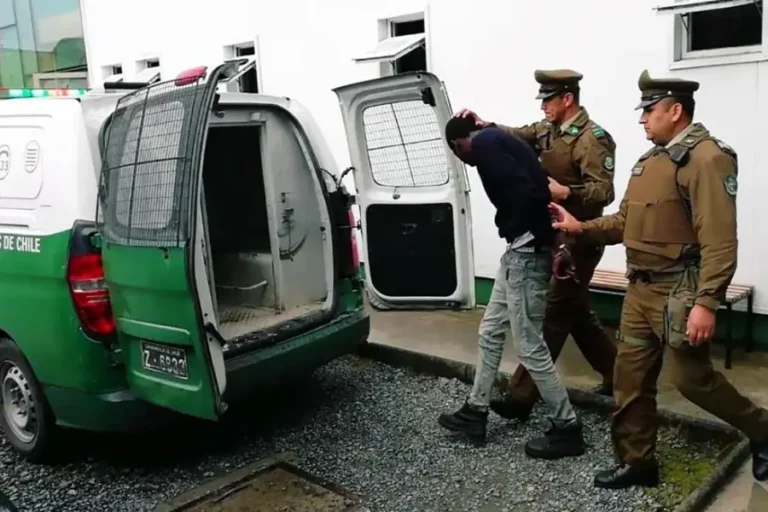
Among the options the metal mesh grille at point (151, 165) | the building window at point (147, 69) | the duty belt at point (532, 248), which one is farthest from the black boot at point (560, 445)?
the building window at point (147, 69)

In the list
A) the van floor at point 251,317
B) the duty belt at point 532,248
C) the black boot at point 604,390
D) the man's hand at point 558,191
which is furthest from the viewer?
the black boot at point 604,390

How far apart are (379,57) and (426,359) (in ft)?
8.79

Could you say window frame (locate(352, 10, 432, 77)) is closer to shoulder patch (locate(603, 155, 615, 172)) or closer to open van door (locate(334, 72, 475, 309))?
open van door (locate(334, 72, 475, 309))

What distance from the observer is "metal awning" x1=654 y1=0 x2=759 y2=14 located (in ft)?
14.8

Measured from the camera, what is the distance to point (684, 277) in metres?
3.09

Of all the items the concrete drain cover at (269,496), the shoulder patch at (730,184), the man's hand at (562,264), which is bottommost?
the concrete drain cover at (269,496)

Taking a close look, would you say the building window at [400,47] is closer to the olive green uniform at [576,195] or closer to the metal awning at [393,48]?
the metal awning at [393,48]

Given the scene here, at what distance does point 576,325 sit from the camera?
420 cm

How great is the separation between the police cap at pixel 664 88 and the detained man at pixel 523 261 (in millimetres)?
629

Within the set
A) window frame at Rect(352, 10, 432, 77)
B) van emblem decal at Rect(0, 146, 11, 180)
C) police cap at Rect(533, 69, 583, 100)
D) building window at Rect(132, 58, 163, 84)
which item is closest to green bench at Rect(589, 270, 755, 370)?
police cap at Rect(533, 69, 583, 100)

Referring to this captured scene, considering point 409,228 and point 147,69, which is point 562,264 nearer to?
point 409,228

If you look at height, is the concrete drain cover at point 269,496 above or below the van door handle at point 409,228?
below

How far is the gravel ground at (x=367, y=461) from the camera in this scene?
3443mm

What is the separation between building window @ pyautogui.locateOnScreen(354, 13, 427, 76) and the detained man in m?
2.79
